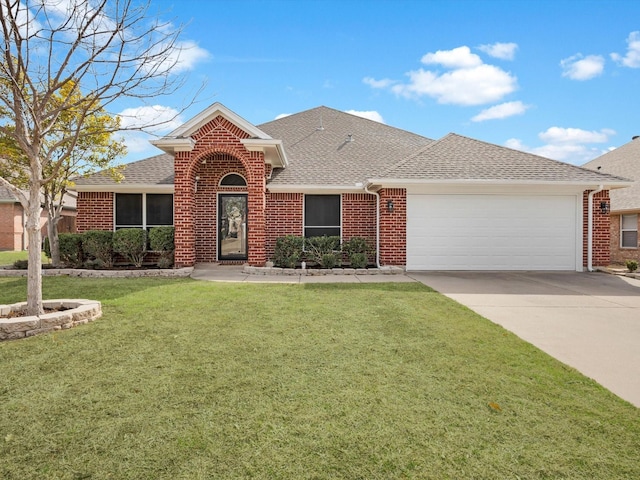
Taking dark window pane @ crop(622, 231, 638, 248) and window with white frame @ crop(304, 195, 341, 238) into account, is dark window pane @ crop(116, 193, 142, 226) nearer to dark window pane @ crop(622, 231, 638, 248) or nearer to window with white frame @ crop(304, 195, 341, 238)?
window with white frame @ crop(304, 195, 341, 238)

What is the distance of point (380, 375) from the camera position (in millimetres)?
3676

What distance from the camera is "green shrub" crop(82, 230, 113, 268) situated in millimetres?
11180

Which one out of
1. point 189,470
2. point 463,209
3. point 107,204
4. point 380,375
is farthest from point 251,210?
point 189,470

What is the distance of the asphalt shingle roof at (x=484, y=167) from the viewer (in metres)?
11.2

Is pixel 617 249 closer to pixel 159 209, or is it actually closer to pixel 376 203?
pixel 376 203

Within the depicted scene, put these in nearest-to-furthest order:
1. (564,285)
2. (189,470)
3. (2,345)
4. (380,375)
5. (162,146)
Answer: (189,470), (380,375), (2,345), (564,285), (162,146)

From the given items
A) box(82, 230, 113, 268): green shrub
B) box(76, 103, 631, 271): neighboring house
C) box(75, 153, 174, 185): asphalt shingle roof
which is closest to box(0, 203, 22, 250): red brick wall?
box(76, 103, 631, 271): neighboring house

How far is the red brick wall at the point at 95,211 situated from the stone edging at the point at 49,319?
7.90 m

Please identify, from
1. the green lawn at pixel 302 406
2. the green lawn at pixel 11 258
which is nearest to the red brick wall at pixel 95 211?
the green lawn at pixel 11 258

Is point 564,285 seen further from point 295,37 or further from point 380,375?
point 295,37

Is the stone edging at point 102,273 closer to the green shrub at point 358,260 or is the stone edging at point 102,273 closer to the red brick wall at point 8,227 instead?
the green shrub at point 358,260

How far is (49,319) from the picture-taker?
5.07 metres

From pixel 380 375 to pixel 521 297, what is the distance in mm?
5408

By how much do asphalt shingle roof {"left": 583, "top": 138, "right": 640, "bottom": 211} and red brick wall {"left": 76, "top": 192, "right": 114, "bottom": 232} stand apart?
19319 millimetres
